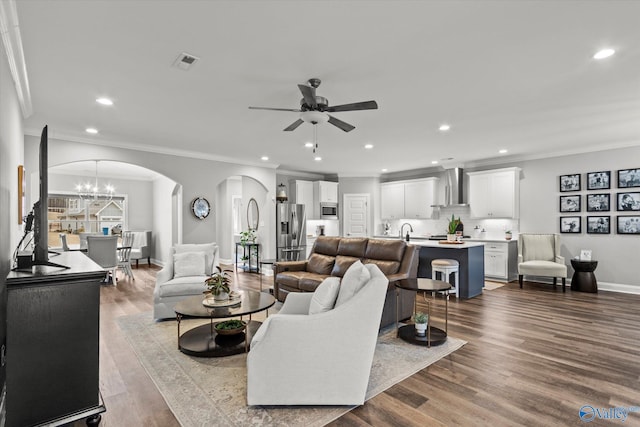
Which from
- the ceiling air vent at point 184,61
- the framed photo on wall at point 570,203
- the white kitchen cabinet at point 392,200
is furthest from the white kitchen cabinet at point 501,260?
the ceiling air vent at point 184,61

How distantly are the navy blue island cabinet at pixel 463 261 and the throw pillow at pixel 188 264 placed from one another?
12.4 ft

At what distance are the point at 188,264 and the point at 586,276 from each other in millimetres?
6754

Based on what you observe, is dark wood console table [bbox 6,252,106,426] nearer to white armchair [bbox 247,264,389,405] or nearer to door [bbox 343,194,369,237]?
white armchair [bbox 247,264,389,405]

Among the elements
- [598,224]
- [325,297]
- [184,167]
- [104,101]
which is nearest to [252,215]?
[184,167]

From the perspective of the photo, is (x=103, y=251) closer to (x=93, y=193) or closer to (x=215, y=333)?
(x=93, y=193)

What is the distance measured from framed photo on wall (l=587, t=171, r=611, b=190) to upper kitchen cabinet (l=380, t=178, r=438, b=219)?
10.2 feet

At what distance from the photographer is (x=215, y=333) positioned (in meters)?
3.44

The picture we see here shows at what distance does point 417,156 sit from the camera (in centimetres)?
708

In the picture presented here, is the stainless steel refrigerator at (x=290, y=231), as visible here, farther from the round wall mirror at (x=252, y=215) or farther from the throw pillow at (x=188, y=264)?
the throw pillow at (x=188, y=264)

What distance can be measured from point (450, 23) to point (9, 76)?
3617 millimetres

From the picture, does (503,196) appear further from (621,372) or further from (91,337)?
(91,337)

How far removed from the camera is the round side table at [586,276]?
5.70 meters

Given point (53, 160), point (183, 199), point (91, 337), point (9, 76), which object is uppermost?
point (9, 76)

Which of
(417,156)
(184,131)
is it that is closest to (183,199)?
(184,131)
